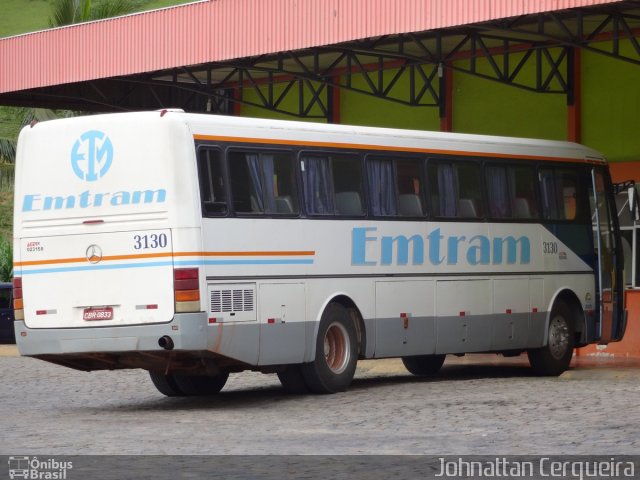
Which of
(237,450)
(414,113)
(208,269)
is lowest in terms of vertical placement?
(237,450)

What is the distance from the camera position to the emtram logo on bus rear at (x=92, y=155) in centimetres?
1677

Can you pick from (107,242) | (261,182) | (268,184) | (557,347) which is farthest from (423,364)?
(107,242)

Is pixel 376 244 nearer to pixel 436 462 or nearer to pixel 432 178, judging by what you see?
pixel 432 178

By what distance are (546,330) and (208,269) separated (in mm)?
6643

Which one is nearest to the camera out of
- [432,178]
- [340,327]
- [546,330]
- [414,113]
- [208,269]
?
[208,269]

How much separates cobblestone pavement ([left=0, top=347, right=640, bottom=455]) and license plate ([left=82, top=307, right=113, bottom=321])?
102 centimetres

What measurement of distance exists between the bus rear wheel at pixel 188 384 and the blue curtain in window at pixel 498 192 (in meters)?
4.36

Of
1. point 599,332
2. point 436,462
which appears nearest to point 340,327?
point 599,332

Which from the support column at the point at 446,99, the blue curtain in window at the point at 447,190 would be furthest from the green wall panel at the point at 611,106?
the blue curtain in window at the point at 447,190

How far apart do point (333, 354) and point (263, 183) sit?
2.28 metres

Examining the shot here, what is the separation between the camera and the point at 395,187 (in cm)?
1934

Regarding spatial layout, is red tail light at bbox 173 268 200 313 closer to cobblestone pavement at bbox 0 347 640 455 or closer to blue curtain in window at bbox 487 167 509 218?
cobblestone pavement at bbox 0 347 640 455

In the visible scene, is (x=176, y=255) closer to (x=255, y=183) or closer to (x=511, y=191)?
(x=255, y=183)

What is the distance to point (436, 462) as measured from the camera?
11.5 metres
